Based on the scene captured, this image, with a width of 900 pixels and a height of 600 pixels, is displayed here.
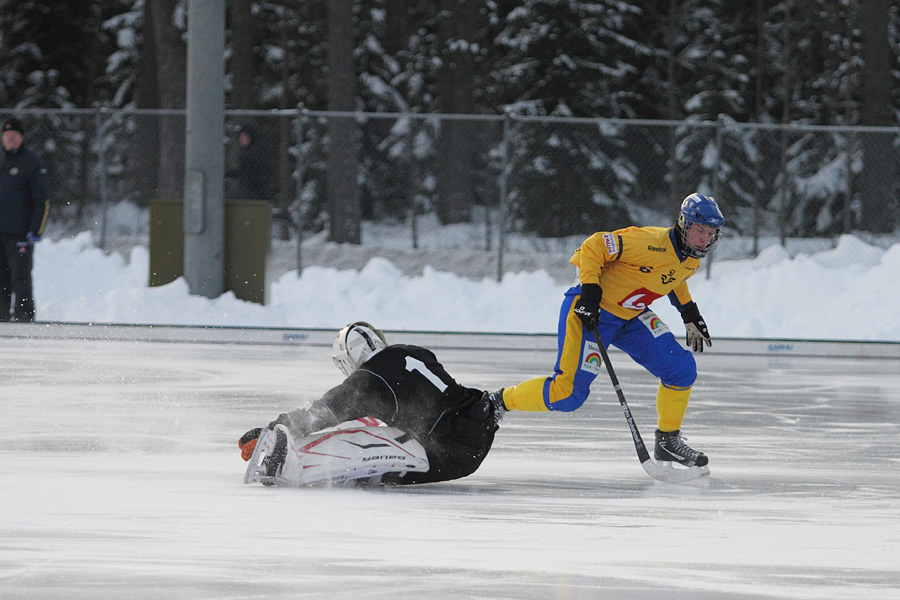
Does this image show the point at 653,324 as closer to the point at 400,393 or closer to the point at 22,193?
the point at 400,393

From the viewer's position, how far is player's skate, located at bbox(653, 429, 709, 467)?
267 inches

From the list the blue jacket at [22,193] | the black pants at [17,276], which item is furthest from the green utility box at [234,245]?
the black pants at [17,276]

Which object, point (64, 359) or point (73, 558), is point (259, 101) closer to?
point (64, 359)

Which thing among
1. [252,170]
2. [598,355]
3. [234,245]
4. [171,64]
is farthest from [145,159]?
[598,355]

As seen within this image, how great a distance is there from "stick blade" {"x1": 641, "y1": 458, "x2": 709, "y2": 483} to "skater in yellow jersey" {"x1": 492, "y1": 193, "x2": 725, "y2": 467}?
11cm

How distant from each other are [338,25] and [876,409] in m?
15.5

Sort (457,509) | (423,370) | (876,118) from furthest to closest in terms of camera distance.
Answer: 1. (876,118)
2. (423,370)
3. (457,509)

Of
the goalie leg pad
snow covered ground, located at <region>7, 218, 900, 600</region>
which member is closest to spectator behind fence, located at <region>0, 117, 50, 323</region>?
snow covered ground, located at <region>7, 218, 900, 600</region>

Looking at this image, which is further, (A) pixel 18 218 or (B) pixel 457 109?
(B) pixel 457 109

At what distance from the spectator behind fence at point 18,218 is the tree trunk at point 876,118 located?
11780mm

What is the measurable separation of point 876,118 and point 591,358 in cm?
2028

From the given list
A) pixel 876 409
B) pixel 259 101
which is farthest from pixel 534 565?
pixel 259 101

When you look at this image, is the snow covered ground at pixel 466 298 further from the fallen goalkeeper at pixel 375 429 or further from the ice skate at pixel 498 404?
the fallen goalkeeper at pixel 375 429

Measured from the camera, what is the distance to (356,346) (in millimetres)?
5938
